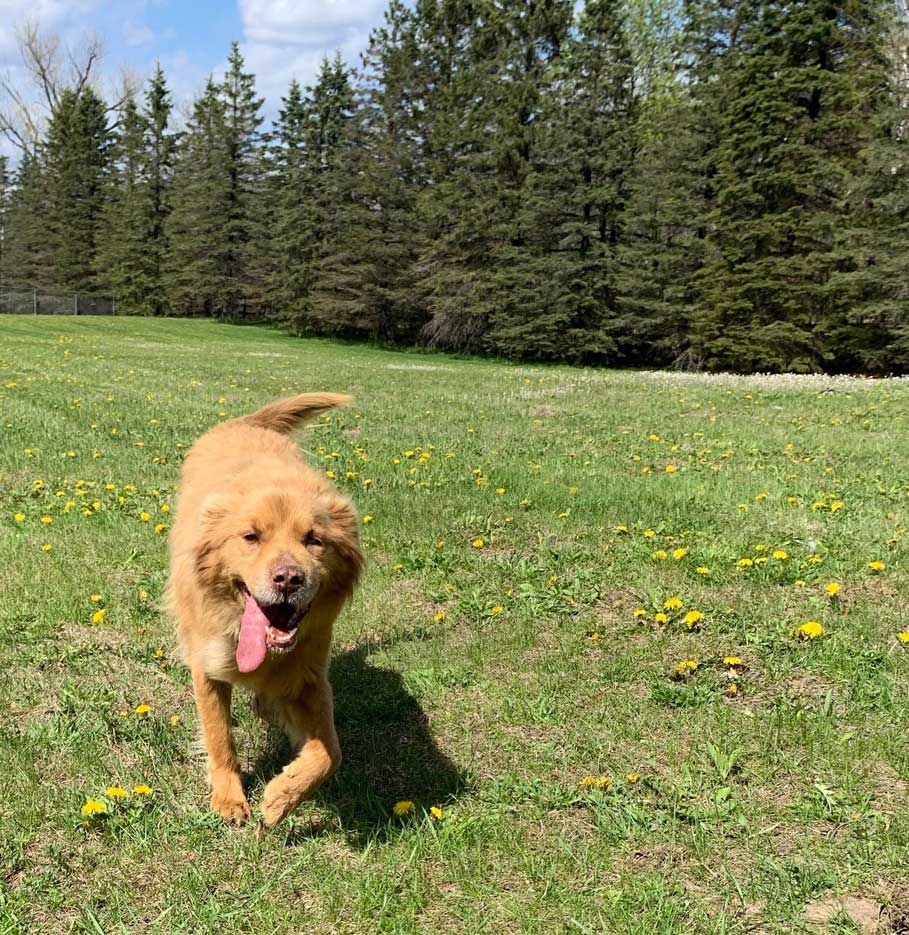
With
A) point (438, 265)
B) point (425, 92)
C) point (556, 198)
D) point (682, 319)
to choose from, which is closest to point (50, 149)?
point (425, 92)

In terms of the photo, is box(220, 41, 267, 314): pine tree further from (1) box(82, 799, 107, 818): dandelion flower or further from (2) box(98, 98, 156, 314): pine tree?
(1) box(82, 799, 107, 818): dandelion flower

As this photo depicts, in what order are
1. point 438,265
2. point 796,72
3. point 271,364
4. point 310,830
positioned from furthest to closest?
1. point 438,265
2. point 796,72
3. point 271,364
4. point 310,830

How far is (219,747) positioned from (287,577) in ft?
3.01

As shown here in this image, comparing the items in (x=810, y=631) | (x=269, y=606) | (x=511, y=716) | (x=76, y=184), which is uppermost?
(x=76, y=184)

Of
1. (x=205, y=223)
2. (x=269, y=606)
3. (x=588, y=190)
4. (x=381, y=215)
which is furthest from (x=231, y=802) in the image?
(x=205, y=223)

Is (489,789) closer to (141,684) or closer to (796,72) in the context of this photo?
(141,684)

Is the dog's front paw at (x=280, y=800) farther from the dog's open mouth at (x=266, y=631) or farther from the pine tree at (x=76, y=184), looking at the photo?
the pine tree at (x=76, y=184)

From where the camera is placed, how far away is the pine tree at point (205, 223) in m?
47.7

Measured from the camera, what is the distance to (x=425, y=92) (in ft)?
123

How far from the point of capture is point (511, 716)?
3.52m

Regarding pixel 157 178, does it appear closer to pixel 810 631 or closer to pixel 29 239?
pixel 29 239

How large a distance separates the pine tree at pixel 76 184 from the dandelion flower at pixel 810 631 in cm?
5921

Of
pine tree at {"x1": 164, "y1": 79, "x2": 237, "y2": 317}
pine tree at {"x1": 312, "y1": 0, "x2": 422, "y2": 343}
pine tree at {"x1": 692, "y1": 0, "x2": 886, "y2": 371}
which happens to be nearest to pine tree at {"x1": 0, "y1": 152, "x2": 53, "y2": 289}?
pine tree at {"x1": 164, "y1": 79, "x2": 237, "y2": 317}

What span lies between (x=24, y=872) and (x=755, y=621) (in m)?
3.61
